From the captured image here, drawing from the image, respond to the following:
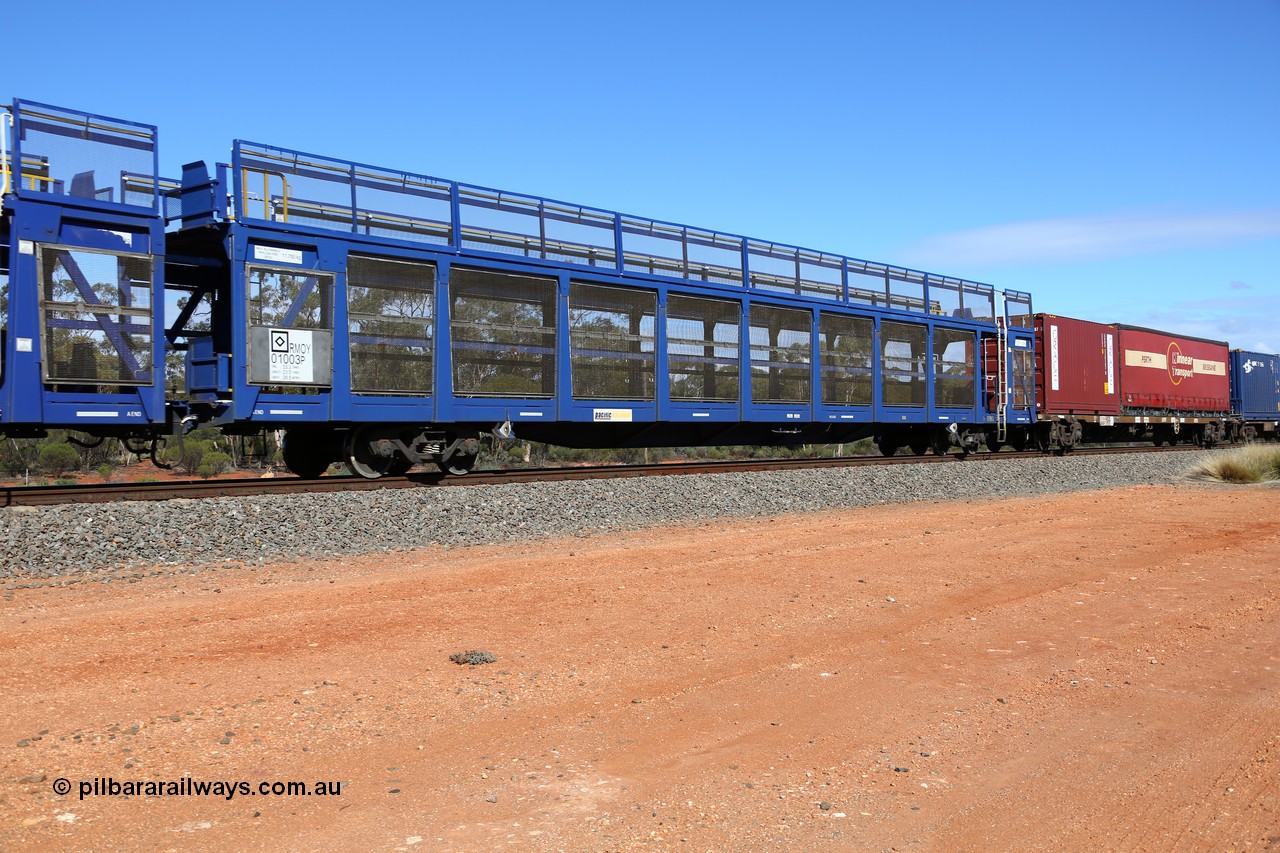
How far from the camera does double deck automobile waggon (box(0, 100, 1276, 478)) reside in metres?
11.2

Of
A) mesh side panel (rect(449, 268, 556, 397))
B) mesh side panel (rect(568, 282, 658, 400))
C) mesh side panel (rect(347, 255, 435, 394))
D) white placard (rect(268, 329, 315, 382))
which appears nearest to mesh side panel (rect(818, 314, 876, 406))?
mesh side panel (rect(568, 282, 658, 400))

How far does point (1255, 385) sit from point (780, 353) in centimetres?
2859

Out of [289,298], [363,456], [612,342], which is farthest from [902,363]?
[289,298]

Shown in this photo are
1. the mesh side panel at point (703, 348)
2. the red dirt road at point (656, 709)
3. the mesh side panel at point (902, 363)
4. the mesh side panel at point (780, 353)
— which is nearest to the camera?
the red dirt road at point (656, 709)

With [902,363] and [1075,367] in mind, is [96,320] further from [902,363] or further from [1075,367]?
[1075,367]

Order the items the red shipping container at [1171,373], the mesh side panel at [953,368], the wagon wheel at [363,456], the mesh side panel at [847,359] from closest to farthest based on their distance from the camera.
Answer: the wagon wheel at [363,456]
the mesh side panel at [847,359]
the mesh side panel at [953,368]
the red shipping container at [1171,373]

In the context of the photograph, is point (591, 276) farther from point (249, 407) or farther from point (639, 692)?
point (639, 692)

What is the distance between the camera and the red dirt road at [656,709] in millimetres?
3807

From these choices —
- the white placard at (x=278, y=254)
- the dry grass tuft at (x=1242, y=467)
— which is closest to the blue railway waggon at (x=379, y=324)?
the white placard at (x=278, y=254)

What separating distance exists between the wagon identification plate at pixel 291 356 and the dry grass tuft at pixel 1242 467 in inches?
717

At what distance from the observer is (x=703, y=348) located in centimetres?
1738

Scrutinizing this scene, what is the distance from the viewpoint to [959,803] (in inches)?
158

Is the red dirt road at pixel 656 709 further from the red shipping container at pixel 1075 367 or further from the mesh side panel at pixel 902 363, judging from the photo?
the red shipping container at pixel 1075 367

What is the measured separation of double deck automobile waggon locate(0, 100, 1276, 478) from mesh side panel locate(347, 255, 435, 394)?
0.03 m
